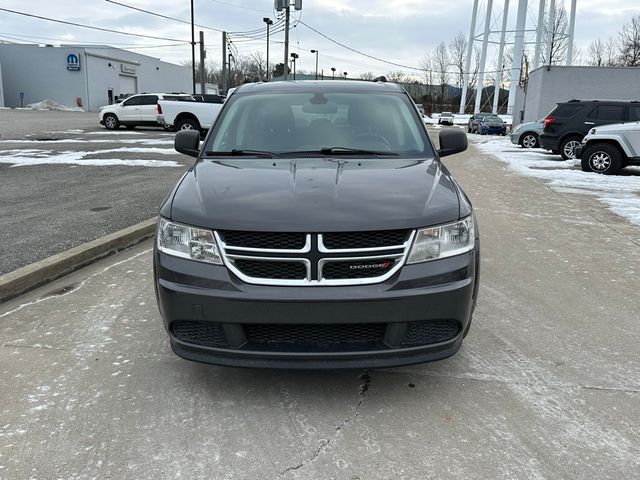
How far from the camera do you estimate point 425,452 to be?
2602 millimetres

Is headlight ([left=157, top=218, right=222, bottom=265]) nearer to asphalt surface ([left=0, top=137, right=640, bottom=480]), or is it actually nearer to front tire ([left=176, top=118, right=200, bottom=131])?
asphalt surface ([left=0, top=137, right=640, bottom=480])

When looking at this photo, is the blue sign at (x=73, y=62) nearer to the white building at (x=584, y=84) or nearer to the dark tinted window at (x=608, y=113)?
the white building at (x=584, y=84)

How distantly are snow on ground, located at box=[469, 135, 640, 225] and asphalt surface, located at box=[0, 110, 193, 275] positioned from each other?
7.46 m

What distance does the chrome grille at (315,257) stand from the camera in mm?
2707

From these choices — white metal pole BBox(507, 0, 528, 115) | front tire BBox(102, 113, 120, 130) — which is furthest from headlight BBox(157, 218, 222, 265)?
white metal pole BBox(507, 0, 528, 115)

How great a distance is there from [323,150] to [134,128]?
25924 mm

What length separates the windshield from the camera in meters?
4.03

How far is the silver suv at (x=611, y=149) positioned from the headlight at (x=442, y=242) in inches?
480

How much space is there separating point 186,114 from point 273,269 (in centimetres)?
2121

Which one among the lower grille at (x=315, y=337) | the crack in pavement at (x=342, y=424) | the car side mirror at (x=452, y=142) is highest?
the car side mirror at (x=452, y=142)

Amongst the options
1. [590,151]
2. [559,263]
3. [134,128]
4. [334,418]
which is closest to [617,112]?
[590,151]

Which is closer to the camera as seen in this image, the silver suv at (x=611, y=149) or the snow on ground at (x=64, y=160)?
the snow on ground at (x=64, y=160)

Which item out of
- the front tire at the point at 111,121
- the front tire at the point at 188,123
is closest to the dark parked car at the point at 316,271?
the front tire at the point at 188,123

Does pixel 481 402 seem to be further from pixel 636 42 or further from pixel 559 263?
pixel 636 42
